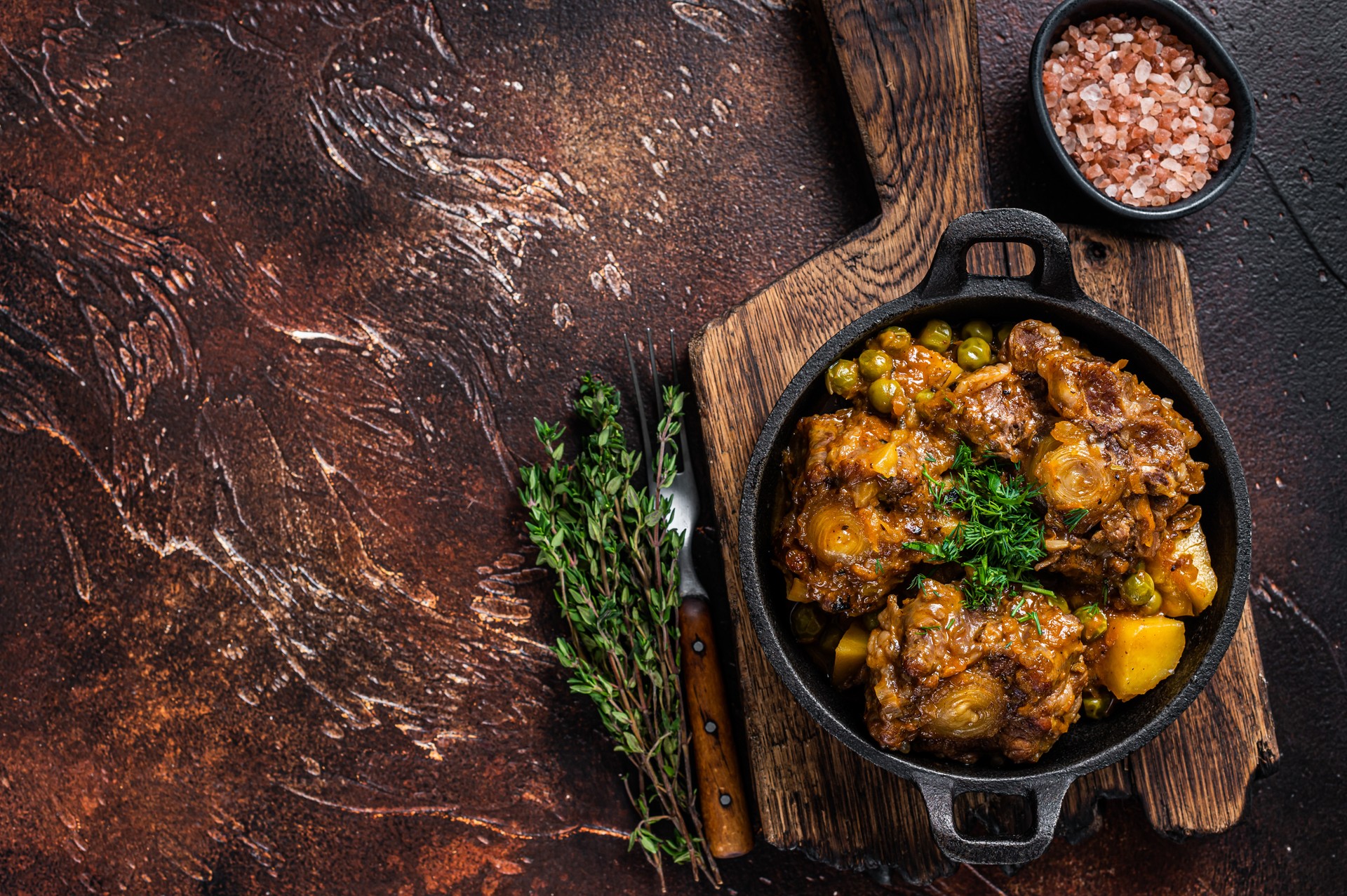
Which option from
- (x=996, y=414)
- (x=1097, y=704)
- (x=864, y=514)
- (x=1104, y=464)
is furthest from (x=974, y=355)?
(x=1097, y=704)

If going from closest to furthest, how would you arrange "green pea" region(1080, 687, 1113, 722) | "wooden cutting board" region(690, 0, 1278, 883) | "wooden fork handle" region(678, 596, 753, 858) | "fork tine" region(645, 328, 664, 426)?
"green pea" region(1080, 687, 1113, 722) → "wooden cutting board" region(690, 0, 1278, 883) → "wooden fork handle" region(678, 596, 753, 858) → "fork tine" region(645, 328, 664, 426)

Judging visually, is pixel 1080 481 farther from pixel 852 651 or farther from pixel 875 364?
pixel 852 651

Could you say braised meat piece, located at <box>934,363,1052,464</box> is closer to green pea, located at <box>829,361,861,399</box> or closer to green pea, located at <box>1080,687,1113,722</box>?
green pea, located at <box>829,361,861,399</box>

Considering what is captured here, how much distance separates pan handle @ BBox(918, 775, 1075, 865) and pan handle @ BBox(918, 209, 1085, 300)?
1.12 meters

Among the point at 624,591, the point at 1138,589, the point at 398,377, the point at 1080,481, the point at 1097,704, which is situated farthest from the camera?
the point at 398,377

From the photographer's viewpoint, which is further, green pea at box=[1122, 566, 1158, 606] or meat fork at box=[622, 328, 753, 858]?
meat fork at box=[622, 328, 753, 858]

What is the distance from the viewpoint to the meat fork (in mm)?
2744

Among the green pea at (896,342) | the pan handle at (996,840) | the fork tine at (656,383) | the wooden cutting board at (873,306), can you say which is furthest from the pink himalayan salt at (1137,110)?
the pan handle at (996,840)

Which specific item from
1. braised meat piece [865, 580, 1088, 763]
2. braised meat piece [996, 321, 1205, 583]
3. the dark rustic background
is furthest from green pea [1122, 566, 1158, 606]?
the dark rustic background

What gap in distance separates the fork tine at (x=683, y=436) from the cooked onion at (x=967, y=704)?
104cm

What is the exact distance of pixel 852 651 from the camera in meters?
2.21

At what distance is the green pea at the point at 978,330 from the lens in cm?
232

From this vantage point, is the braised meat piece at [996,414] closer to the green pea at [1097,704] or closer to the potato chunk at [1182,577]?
the potato chunk at [1182,577]

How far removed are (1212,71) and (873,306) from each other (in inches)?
48.6
